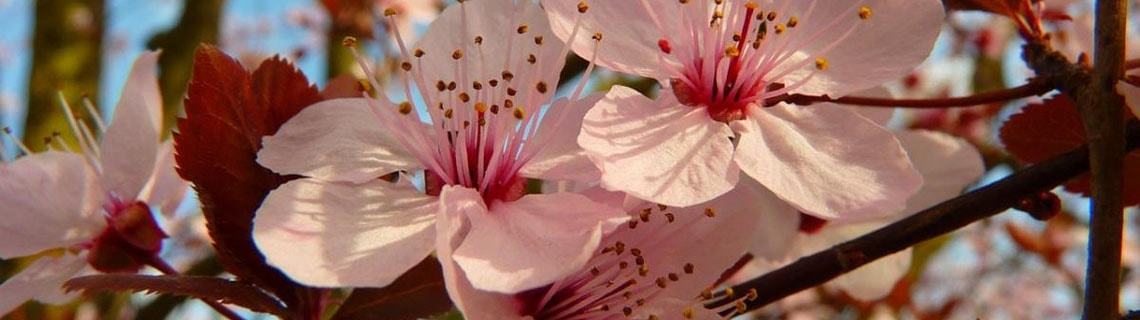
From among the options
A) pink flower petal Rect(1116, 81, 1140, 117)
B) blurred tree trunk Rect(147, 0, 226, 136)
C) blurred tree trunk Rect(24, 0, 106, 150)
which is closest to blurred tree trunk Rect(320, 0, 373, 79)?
blurred tree trunk Rect(147, 0, 226, 136)

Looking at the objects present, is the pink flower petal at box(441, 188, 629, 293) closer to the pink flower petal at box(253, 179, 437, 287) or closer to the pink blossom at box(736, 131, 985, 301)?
the pink flower petal at box(253, 179, 437, 287)

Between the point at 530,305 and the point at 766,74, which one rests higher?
the point at 766,74

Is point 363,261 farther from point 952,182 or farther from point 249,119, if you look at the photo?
point 952,182

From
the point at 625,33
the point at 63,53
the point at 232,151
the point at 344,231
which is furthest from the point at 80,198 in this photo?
the point at 63,53

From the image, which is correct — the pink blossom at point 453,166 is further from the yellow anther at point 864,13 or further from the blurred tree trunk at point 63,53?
the blurred tree trunk at point 63,53

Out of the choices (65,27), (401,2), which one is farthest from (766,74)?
(65,27)

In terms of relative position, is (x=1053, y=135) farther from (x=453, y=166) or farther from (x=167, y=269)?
(x=167, y=269)
